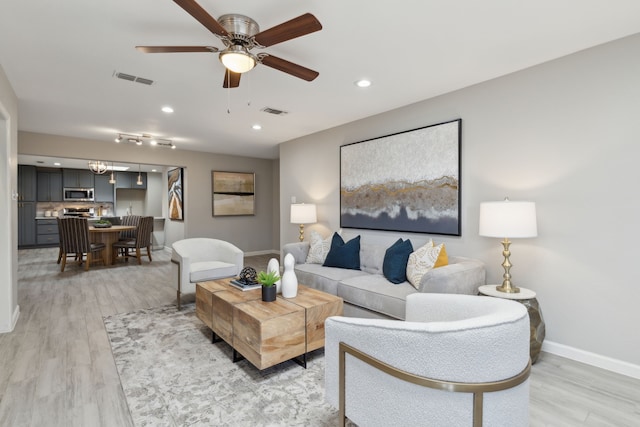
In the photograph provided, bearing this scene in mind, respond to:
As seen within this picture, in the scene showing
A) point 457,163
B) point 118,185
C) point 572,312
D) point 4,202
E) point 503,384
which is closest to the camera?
point 503,384

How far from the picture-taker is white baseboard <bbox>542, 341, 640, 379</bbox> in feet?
7.56

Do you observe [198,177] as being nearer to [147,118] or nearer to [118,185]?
[147,118]

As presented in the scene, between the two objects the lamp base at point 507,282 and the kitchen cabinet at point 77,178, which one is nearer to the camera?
the lamp base at point 507,282

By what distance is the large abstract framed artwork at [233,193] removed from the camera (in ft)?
23.9

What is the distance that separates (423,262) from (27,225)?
35.9 feet

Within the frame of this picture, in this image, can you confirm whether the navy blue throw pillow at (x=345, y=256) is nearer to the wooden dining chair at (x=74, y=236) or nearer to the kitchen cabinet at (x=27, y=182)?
the wooden dining chair at (x=74, y=236)

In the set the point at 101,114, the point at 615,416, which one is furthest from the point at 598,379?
the point at 101,114

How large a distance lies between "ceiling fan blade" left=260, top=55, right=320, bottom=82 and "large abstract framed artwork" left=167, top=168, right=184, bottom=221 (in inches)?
223

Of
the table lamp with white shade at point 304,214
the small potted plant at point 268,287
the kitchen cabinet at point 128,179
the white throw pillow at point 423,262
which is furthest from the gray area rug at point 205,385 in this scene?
the kitchen cabinet at point 128,179

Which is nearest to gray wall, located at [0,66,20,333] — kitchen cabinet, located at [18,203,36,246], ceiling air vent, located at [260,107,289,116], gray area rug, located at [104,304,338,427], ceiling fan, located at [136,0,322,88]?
gray area rug, located at [104,304,338,427]

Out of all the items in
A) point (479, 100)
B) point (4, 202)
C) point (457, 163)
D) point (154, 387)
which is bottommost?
point (154, 387)

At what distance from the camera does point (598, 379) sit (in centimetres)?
227

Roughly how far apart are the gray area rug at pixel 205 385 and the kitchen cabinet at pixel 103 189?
8611mm

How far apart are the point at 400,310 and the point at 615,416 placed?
1.42m
